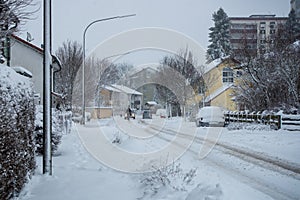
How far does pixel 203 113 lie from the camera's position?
83.8ft

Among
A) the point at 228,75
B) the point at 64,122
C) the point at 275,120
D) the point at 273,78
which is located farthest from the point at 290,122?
the point at 228,75

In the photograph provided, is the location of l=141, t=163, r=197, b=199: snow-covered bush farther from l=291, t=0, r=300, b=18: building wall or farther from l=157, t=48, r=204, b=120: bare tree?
l=291, t=0, r=300, b=18: building wall

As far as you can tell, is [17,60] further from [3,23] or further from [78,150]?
[3,23]

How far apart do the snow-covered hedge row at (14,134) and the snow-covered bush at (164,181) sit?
2231 mm

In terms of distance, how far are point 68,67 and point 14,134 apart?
30413 millimetres

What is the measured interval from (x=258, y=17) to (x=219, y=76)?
53278mm

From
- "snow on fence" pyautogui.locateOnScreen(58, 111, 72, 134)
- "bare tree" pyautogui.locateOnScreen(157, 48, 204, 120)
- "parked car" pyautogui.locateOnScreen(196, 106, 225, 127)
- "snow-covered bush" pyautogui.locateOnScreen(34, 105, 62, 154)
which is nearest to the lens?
"snow-covered bush" pyautogui.locateOnScreen(34, 105, 62, 154)

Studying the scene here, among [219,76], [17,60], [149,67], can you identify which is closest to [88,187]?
[17,60]

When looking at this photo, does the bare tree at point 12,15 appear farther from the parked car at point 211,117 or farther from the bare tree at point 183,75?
the bare tree at point 183,75

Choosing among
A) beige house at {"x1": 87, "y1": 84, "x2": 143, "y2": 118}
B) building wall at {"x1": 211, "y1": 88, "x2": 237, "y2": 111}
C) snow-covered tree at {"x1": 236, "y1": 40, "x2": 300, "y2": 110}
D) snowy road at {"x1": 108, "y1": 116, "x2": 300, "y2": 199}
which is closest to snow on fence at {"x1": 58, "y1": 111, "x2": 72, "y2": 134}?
snowy road at {"x1": 108, "y1": 116, "x2": 300, "y2": 199}

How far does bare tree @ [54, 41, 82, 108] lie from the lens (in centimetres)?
3362

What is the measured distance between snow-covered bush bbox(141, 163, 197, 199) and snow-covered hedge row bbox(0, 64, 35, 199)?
7.32ft

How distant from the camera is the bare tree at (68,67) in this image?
3362 centimetres

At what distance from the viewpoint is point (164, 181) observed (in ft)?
21.1
